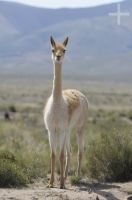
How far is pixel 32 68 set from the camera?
18638cm

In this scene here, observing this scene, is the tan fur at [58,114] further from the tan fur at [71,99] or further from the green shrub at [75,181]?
the green shrub at [75,181]

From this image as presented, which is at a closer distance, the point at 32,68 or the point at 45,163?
the point at 45,163

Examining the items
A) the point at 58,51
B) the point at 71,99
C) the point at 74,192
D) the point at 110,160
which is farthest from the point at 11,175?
the point at 110,160

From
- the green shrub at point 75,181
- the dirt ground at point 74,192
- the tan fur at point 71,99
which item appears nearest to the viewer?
the dirt ground at point 74,192

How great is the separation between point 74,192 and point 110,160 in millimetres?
2612

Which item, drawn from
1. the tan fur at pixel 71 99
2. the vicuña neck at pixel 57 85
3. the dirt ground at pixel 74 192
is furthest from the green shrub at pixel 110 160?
the vicuña neck at pixel 57 85

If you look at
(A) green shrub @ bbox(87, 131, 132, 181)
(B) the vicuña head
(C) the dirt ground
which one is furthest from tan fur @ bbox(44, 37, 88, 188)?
(A) green shrub @ bbox(87, 131, 132, 181)

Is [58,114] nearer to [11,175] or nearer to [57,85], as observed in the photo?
[57,85]

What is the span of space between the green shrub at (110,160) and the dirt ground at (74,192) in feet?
2.99

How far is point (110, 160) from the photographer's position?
46.3 ft

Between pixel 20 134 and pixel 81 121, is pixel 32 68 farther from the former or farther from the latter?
pixel 81 121

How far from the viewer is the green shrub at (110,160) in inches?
554

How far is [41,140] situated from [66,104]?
1016cm

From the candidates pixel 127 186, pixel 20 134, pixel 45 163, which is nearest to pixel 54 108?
pixel 127 186
